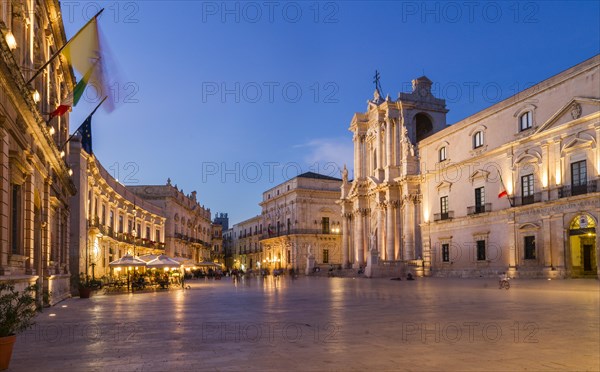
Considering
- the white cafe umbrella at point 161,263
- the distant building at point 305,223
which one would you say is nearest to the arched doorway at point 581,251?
the white cafe umbrella at point 161,263

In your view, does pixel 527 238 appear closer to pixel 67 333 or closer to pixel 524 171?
pixel 524 171

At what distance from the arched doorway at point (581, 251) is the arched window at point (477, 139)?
417 inches

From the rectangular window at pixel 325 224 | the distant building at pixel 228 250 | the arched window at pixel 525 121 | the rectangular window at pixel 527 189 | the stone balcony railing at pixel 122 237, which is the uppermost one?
the arched window at pixel 525 121

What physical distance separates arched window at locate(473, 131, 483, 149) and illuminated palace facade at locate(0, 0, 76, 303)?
95.9ft

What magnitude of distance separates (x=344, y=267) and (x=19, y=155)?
49392 millimetres

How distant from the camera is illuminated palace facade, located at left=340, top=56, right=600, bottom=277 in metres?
32.5

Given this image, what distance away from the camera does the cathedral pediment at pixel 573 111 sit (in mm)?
31156

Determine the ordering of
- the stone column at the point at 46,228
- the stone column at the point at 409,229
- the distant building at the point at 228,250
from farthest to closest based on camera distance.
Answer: the distant building at the point at 228,250 < the stone column at the point at 409,229 < the stone column at the point at 46,228

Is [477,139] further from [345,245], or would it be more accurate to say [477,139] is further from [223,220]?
[223,220]

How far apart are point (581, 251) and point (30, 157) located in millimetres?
31018

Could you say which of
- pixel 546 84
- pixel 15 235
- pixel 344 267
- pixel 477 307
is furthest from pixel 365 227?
pixel 15 235

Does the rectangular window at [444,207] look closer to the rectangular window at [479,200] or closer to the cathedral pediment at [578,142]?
the rectangular window at [479,200]

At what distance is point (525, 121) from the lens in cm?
3731

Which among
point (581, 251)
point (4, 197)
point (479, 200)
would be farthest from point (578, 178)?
point (4, 197)
